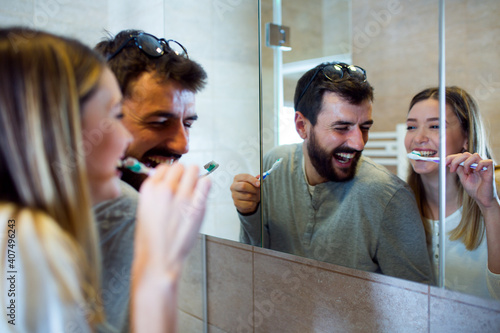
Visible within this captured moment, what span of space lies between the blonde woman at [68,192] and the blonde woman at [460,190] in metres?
0.38

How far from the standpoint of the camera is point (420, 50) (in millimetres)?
640

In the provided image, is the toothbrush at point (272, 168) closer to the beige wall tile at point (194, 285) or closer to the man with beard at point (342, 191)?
the man with beard at point (342, 191)

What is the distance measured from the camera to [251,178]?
2.97 feet

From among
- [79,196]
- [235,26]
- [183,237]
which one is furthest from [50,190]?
[235,26]

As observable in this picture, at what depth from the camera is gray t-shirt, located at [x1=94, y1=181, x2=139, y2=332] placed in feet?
2.01

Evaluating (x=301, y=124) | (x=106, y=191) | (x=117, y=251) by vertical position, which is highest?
(x=301, y=124)

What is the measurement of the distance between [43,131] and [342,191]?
20.4 inches

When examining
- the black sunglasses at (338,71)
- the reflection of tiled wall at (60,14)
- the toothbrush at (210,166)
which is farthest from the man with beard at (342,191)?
the reflection of tiled wall at (60,14)

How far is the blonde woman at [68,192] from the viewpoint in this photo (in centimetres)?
55

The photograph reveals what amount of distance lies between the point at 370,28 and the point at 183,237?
1.62 ft

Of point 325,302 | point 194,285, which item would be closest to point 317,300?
point 325,302

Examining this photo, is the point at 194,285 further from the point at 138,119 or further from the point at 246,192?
the point at 138,119

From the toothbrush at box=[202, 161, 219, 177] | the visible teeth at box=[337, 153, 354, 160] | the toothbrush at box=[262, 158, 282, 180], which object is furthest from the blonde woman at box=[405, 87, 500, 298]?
the toothbrush at box=[202, 161, 219, 177]

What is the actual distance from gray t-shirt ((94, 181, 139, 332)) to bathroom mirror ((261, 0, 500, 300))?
0.36 metres
